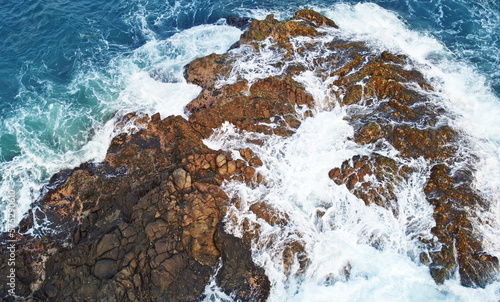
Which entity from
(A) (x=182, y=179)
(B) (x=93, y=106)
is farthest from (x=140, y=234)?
(B) (x=93, y=106)

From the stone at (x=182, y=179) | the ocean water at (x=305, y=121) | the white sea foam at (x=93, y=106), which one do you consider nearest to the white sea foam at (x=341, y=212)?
the ocean water at (x=305, y=121)

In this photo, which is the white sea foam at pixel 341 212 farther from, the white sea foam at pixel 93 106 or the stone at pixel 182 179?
the white sea foam at pixel 93 106

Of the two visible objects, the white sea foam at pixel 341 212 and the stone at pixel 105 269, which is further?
the white sea foam at pixel 341 212

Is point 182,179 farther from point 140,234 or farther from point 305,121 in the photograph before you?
point 305,121

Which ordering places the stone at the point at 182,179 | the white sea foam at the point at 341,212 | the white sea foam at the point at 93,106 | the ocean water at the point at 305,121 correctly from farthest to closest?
the white sea foam at the point at 93,106 → the stone at the point at 182,179 → the ocean water at the point at 305,121 → the white sea foam at the point at 341,212

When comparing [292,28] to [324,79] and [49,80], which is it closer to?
[324,79]

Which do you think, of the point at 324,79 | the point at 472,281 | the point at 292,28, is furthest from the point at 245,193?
the point at 292,28

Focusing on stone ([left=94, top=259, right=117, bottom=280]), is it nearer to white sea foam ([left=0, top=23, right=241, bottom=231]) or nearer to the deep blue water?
white sea foam ([left=0, top=23, right=241, bottom=231])

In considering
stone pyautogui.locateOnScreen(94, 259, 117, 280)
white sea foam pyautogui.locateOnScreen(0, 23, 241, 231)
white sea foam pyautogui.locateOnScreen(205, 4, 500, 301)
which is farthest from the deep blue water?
stone pyautogui.locateOnScreen(94, 259, 117, 280)
